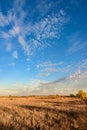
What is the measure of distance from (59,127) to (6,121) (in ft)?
11.8

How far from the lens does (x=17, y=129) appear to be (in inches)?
512

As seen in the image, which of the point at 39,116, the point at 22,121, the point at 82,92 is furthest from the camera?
the point at 82,92

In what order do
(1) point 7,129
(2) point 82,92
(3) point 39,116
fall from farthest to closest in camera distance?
1. (2) point 82,92
2. (3) point 39,116
3. (1) point 7,129

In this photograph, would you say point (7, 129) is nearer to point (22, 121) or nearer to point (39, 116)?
point (22, 121)

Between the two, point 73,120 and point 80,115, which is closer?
point 73,120

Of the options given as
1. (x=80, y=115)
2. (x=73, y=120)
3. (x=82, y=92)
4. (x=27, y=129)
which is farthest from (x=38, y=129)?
(x=82, y=92)

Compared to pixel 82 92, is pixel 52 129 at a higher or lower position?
lower

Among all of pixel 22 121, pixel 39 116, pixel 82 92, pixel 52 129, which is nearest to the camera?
pixel 52 129

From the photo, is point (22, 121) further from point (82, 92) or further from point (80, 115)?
point (82, 92)

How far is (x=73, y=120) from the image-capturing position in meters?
14.8

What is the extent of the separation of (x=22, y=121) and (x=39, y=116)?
179 centimetres

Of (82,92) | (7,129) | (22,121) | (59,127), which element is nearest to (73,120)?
(59,127)

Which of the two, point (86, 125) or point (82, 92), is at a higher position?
point (82, 92)

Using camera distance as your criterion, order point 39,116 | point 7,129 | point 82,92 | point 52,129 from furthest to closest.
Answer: point 82,92 < point 39,116 < point 7,129 < point 52,129
